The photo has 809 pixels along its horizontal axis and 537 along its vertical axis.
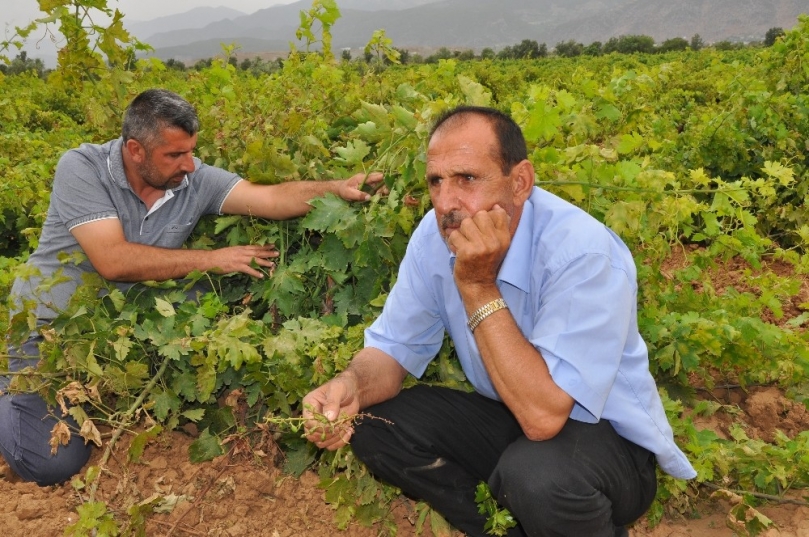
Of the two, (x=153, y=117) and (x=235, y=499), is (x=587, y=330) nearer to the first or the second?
(x=235, y=499)

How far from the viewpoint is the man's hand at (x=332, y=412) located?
7.39ft

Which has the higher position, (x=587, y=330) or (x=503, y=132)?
(x=503, y=132)

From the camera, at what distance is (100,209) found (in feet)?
11.5

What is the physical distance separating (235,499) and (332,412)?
1057 mm

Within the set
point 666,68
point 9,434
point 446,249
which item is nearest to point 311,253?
point 446,249

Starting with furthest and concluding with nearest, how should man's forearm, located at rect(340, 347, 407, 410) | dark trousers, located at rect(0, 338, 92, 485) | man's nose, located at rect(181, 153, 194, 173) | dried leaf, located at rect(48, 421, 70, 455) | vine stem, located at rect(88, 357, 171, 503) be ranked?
1. man's nose, located at rect(181, 153, 194, 173)
2. dark trousers, located at rect(0, 338, 92, 485)
3. vine stem, located at rect(88, 357, 171, 503)
4. dried leaf, located at rect(48, 421, 70, 455)
5. man's forearm, located at rect(340, 347, 407, 410)

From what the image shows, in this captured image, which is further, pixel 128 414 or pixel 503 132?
pixel 128 414

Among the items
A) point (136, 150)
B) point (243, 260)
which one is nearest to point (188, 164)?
point (136, 150)

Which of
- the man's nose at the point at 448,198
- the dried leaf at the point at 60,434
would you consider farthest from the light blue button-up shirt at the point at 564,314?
the dried leaf at the point at 60,434

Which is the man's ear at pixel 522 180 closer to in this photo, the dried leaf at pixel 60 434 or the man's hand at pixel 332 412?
the man's hand at pixel 332 412

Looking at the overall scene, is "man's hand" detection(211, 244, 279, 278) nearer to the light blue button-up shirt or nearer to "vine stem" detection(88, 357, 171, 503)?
"vine stem" detection(88, 357, 171, 503)

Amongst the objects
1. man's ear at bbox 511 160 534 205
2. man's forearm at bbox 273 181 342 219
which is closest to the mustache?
man's ear at bbox 511 160 534 205

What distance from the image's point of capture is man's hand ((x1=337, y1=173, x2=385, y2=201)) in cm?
330

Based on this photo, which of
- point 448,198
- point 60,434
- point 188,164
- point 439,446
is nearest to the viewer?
point 448,198
